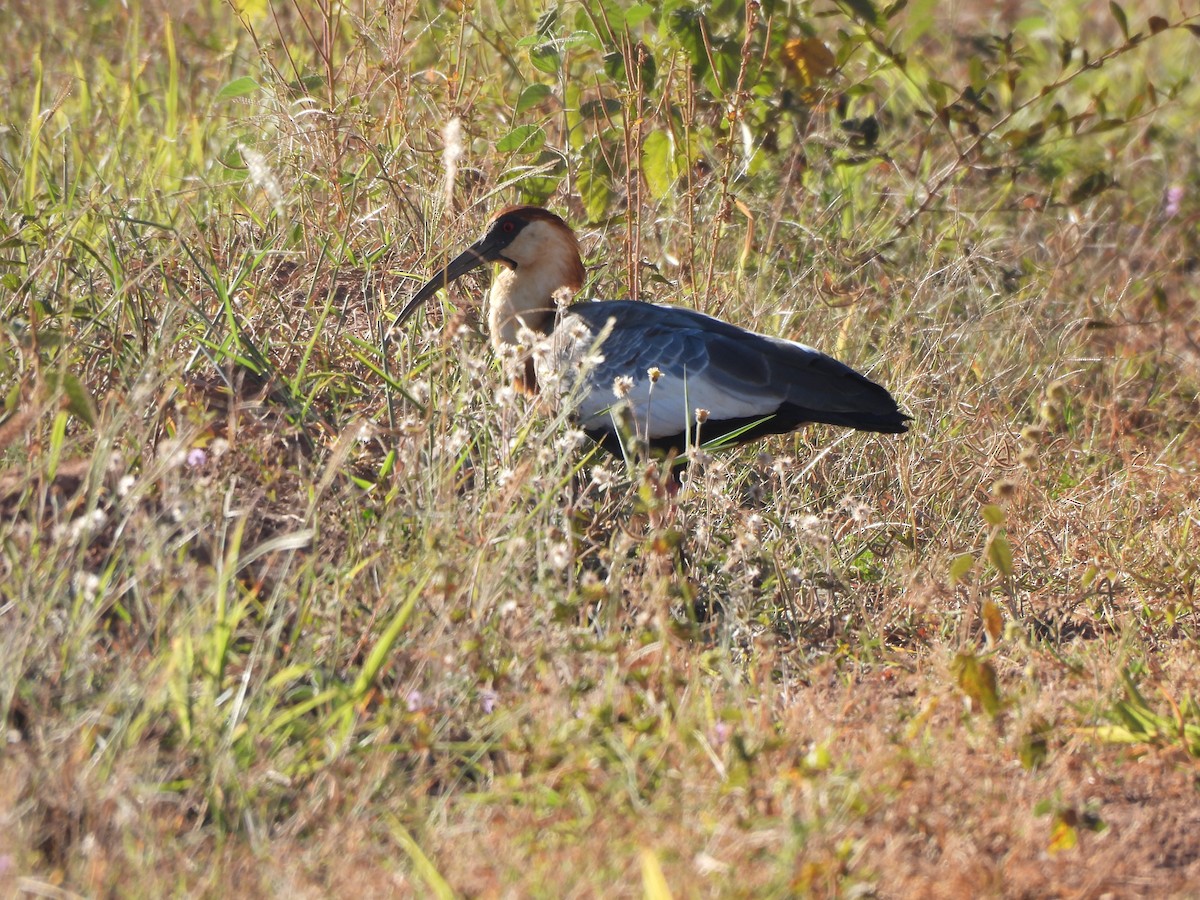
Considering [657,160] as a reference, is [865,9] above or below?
above

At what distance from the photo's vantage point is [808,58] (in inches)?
202

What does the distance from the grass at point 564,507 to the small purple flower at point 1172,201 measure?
8.8 inches

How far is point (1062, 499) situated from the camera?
4.64 m

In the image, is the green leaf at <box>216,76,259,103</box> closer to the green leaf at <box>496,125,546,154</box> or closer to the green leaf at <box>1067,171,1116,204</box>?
the green leaf at <box>496,125,546,154</box>

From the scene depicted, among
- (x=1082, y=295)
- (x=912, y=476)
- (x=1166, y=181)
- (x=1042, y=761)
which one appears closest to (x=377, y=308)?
(x=912, y=476)

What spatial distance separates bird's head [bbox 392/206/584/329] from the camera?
480 centimetres

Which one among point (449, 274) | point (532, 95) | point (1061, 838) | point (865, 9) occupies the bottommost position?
point (1061, 838)

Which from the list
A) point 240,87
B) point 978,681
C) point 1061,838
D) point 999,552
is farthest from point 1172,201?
point 1061,838

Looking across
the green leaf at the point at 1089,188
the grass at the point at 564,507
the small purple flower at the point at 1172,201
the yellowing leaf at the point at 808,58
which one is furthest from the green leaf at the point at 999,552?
the small purple flower at the point at 1172,201

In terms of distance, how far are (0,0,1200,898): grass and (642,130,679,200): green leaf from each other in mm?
11

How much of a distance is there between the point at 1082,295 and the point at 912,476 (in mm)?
2001

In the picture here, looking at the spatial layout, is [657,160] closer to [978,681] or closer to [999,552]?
[999,552]

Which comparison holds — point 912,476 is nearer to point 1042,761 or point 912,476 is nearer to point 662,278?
point 662,278

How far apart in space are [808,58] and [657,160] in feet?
2.12
